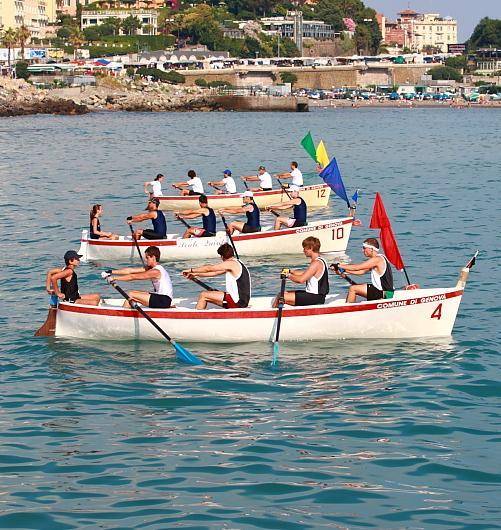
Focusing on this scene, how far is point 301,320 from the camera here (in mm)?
20828

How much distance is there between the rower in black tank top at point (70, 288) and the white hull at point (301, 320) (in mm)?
525

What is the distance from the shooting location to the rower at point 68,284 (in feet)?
71.3

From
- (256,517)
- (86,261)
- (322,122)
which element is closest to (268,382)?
(256,517)

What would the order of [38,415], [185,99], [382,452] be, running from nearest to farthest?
[382,452] < [38,415] < [185,99]

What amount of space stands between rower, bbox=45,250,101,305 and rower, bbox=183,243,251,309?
219 cm

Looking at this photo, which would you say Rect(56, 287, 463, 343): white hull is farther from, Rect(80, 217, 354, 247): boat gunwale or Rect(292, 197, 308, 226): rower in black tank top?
Rect(292, 197, 308, 226): rower in black tank top

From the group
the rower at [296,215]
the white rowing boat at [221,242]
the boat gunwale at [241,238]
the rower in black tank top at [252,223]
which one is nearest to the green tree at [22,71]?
the white rowing boat at [221,242]

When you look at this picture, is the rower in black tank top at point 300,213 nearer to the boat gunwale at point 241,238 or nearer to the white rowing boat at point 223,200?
the boat gunwale at point 241,238

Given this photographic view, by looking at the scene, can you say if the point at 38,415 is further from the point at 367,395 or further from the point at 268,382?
the point at 367,395

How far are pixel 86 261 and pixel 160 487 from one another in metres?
17.6

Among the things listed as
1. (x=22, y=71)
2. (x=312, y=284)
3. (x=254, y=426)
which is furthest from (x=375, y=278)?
(x=22, y=71)

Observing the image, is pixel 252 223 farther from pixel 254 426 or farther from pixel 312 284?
pixel 254 426

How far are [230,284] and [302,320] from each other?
145cm

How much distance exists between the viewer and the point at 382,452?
1584 cm
